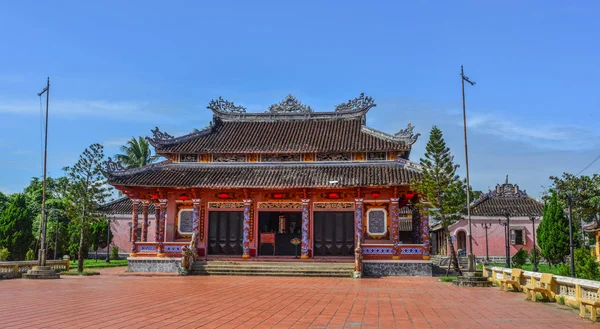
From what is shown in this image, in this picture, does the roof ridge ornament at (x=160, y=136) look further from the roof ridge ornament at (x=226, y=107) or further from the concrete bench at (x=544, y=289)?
the concrete bench at (x=544, y=289)

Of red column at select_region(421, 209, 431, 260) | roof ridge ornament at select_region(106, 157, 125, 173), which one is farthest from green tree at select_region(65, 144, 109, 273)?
red column at select_region(421, 209, 431, 260)

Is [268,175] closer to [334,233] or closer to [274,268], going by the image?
[334,233]

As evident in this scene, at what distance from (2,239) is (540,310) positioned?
29508 mm

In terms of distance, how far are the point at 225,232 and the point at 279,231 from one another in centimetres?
290

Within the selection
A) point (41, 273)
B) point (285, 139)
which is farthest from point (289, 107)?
point (41, 273)

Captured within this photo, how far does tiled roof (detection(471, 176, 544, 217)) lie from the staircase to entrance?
21.6 metres

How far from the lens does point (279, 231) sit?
89.7 feet

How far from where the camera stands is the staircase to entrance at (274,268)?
22391mm

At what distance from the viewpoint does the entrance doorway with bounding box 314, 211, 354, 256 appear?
25.5m

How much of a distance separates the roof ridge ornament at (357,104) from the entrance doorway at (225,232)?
27.9 feet

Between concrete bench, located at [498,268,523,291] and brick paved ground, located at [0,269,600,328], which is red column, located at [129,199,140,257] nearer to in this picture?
brick paved ground, located at [0,269,600,328]

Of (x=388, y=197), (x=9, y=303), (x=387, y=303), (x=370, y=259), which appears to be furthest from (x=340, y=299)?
(x=388, y=197)

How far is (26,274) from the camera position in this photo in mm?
20047

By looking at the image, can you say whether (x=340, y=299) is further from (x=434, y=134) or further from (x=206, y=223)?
(x=206, y=223)
